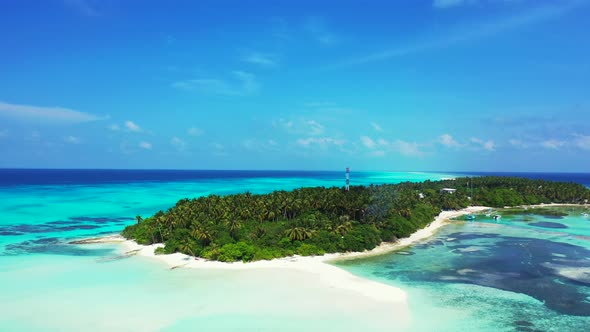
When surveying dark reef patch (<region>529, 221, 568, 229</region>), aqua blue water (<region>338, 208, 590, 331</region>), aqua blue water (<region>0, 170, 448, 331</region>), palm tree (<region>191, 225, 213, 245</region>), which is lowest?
aqua blue water (<region>0, 170, 448, 331</region>)

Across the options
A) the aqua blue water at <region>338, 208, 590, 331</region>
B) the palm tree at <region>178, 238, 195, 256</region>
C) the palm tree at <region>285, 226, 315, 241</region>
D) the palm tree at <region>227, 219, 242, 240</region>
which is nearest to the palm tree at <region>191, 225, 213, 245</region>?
the palm tree at <region>178, 238, 195, 256</region>

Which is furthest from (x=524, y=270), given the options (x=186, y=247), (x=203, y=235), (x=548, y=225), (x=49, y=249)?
(x=49, y=249)

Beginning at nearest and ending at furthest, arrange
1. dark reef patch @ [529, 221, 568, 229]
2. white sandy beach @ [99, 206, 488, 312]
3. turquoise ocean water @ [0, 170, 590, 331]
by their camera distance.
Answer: turquoise ocean water @ [0, 170, 590, 331]
white sandy beach @ [99, 206, 488, 312]
dark reef patch @ [529, 221, 568, 229]

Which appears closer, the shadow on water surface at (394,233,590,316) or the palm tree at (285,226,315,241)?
the shadow on water surface at (394,233,590,316)

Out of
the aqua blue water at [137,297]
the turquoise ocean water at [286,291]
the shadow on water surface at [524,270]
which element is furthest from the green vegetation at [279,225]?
the shadow on water surface at [524,270]

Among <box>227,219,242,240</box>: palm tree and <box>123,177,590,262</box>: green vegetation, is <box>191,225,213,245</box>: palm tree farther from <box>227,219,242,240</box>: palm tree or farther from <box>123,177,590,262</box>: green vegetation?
<box>227,219,242,240</box>: palm tree

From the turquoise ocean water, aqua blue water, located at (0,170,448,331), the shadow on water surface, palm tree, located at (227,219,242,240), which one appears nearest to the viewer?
aqua blue water, located at (0,170,448,331)

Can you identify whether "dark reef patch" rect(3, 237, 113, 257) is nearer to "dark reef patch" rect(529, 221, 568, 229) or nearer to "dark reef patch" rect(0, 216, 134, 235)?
"dark reef patch" rect(0, 216, 134, 235)

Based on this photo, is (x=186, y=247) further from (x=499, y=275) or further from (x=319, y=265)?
(x=499, y=275)

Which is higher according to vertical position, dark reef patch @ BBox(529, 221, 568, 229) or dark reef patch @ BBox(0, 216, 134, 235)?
dark reef patch @ BBox(529, 221, 568, 229)

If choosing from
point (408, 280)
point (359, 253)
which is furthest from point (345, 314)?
point (359, 253)

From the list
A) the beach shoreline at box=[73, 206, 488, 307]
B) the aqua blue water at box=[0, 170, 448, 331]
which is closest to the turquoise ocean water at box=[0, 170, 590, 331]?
the aqua blue water at box=[0, 170, 448, 331]
